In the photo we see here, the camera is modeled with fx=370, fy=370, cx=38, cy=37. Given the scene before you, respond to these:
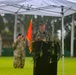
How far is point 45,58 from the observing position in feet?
36.5

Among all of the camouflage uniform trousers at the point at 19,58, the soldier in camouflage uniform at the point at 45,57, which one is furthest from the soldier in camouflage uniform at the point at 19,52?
the soldier in camouflage uniform at the point at 45,57

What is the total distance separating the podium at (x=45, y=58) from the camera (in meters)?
11.1

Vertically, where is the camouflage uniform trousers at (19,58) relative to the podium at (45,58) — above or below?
below

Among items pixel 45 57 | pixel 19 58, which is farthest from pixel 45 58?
pixel 19 58

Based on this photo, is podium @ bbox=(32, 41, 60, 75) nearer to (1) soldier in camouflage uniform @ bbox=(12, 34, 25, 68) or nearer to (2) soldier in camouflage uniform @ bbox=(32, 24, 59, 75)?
(2) soldier in camouflage uniform @ bbox=(32, 24, 59, 75)

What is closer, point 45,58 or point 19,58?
point 45,58

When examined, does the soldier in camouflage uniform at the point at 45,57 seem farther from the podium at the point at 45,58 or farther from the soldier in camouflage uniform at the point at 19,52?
the soldier in camouflage uniform at the point at 19,52

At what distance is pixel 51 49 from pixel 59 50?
14.6 inches

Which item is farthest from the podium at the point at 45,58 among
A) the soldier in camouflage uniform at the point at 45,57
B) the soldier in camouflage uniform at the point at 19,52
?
the soldier in camouflage uniform at the point at 19,52

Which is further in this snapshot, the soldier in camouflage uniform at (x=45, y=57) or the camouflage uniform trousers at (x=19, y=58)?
the camouflage uniform trousers at (x=19, y=58)

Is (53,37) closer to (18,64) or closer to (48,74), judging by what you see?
(48,74)

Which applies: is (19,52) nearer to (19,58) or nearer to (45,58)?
(19,58)

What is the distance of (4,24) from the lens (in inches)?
2756

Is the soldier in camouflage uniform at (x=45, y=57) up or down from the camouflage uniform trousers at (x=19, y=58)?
up
